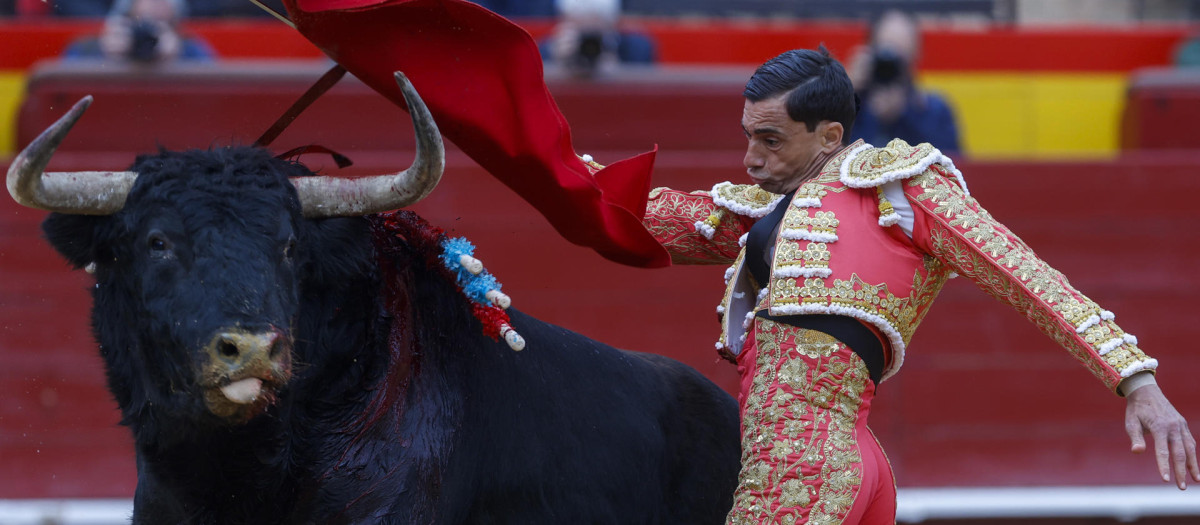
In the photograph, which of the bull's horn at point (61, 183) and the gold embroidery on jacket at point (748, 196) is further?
the gold embroidery on jacket at point (748, 196)

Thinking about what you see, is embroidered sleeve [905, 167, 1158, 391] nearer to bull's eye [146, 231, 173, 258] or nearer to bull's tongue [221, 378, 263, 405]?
bull's tongue [221, 378, 263, 405]

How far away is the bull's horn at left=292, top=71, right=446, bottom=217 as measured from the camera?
2615 mm

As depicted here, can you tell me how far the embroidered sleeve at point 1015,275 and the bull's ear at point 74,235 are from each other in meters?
1.51

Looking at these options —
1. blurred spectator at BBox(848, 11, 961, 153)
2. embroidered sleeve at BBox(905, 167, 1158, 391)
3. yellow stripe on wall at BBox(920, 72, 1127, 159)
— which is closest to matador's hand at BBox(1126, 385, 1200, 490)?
embroidered sleeve at BBox(905, 167, 1158, 391)

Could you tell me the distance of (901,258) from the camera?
271cm

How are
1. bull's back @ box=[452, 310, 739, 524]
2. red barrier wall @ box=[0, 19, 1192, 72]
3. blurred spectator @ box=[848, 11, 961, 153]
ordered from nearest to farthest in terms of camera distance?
bull's back @ box=[452, 310, 739, 524] → blurred spectator @ box=[848, 11, 961, 153] → red barrier wall @ box=[0, 19, 1192, 72]

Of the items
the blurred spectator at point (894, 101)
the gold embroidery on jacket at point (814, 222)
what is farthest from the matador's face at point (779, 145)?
the blurred spectator at point (894, 101)

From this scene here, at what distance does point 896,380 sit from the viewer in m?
6.07

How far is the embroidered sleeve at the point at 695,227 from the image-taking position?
316 cm

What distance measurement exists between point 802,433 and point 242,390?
3.32ft

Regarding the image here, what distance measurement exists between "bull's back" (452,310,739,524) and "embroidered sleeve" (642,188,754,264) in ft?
1.00

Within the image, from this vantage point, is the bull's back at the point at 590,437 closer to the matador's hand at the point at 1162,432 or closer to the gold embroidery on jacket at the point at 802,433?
the gold embroidery on jacket at the point at 802,433

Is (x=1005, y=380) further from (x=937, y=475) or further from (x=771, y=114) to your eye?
(x=771, y=114)

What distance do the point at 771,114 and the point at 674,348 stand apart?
3.27 m
